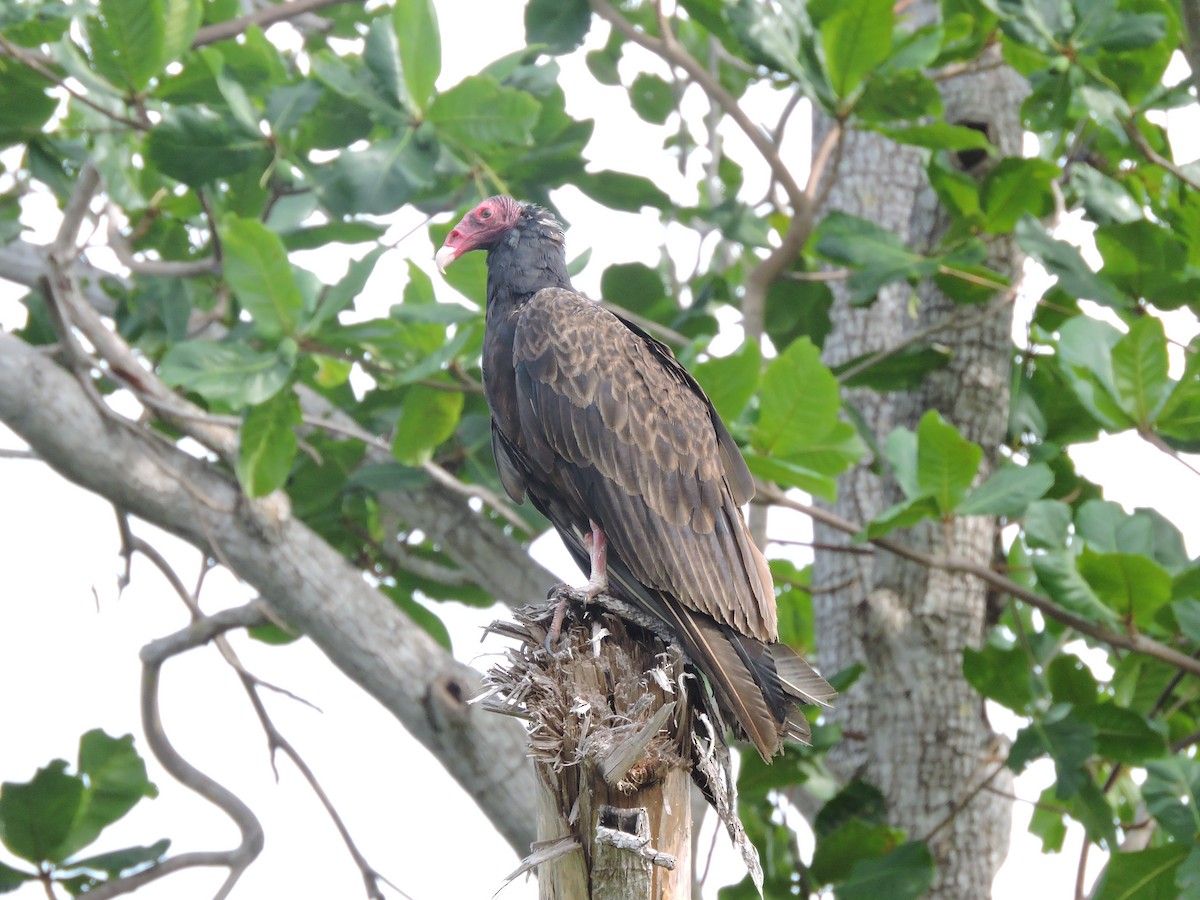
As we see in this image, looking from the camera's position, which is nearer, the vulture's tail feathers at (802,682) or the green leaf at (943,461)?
the vulture's tail feathers at (802,682)

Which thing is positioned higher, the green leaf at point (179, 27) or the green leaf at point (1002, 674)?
the green leaf at point (179, 27)

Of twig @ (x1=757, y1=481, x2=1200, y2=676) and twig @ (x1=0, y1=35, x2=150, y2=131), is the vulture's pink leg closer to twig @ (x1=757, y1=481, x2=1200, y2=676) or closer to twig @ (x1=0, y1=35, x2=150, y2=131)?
twig @ (x1=757, y1=481, x2=1200, y2=676)

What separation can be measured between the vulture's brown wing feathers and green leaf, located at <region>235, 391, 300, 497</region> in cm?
110

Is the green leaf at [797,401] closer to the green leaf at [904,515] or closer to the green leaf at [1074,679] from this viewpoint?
the green leaf at [904,515]

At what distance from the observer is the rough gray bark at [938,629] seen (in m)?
4.58

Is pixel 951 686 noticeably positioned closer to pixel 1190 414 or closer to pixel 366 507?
pixel 1190 414

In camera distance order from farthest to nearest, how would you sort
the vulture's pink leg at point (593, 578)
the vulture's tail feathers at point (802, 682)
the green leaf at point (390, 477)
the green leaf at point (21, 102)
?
the green leaf at point (390, 477)
the green leaf at point (21, 102)
the vulture's tail feathers at point (802, 682)
the vulture's pink leg at point (593, 578)

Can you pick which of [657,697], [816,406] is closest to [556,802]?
[657,697]

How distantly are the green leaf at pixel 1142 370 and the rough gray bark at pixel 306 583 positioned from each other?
7.95 feet

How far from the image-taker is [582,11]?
4660 millimetres

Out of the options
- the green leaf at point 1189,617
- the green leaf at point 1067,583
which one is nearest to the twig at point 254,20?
the green leaf at point 1067,583

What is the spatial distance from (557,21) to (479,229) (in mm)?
1223

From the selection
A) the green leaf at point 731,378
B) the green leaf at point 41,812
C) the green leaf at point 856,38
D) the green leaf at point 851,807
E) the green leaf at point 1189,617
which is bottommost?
the green leaf at point 851,807

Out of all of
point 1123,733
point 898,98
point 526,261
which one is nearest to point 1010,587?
point 1123,733
